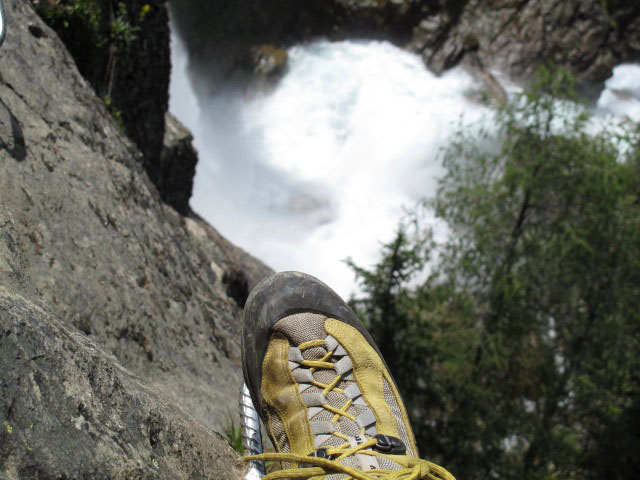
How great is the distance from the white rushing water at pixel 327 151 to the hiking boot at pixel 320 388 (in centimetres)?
1368

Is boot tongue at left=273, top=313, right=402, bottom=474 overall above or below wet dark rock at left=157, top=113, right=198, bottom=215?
below

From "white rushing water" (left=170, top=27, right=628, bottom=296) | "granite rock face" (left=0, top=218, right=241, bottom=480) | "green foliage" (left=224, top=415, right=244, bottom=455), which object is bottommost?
"granite rock face" (left=0, top=218, right=241, bottom=480)

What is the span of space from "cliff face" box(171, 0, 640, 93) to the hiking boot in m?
19.1

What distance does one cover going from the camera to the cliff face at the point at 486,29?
20297 millimetres

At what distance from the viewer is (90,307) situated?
236 centimetres

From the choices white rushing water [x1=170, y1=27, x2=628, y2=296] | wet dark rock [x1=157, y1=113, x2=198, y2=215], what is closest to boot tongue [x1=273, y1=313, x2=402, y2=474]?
wet dark rock [x1=157, y1=113, x2=198, y2=215]

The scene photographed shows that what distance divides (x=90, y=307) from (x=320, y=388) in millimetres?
859

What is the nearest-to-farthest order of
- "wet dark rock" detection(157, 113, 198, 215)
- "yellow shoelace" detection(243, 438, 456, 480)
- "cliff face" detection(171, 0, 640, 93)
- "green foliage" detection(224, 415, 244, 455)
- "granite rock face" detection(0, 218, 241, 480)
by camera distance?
"granite rock face" detection(0, 218, 241, 480)
"yellow shoelace" detection(243, 438, 456, 480)
"green foliage" detection(224, 415, 244, 455)
"wet dark rock" detection(157, 113, 198, 215)
"cliff face" detection(171, 0, 640, 93)

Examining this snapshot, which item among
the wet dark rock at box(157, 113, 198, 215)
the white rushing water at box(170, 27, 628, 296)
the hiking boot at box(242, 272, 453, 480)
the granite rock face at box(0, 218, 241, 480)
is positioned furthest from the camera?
the white rushing water at box(170, 27, 628, 296)

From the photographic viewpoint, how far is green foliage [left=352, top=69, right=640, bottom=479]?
7848 mm

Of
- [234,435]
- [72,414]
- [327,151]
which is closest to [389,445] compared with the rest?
[234,435]

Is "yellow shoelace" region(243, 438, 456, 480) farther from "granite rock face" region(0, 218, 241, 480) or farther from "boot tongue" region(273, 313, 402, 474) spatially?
"granite rock face" region(0, 218, 241, 480)

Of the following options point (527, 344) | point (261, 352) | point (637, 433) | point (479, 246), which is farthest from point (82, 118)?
point (637, 433)

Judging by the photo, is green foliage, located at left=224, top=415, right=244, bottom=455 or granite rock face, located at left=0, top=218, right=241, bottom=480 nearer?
granite rock face, located at left=0, top=218, right=241, bottom=480
